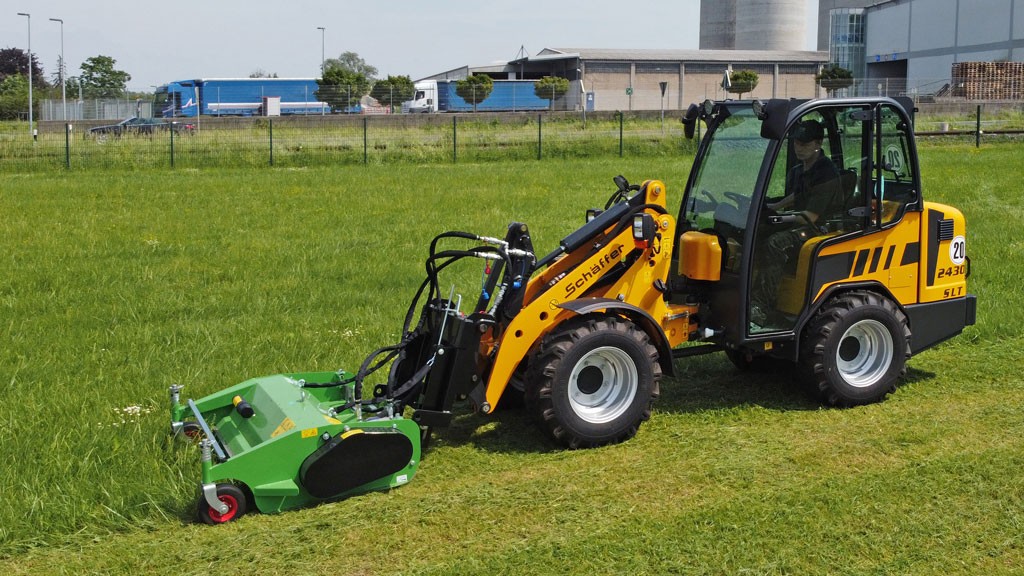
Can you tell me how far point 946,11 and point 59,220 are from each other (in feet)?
231

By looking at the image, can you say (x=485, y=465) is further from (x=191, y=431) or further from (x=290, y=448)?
(x=191, y=431)

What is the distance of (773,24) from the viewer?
8725 centimetres

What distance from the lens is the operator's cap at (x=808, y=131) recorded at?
6.35m

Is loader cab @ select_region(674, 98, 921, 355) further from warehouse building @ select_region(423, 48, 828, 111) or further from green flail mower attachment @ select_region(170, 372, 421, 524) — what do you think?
warehouse building @ select_region(423, 48, 828, 111)

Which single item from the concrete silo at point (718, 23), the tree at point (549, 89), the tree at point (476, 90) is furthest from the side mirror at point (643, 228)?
the concrete silo at point (718, 23)

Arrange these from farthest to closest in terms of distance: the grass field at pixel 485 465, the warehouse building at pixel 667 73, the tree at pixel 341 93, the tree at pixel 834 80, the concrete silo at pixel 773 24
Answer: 1. the concrete silo at pixel 773 24
2. the warehouse building at pixel 667 73
3. the tree at pixel 834 80
4. the tree at pixel 341 93
5. the grass field at pixel 485 465

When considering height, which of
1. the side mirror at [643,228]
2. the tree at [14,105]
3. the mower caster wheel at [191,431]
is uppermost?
the tree at [14,105]

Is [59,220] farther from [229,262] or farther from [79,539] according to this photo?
[79,539]

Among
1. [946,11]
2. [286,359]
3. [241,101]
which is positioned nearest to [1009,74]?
[946,11]

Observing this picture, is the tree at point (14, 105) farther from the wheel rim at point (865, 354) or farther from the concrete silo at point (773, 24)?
the concrete silo at point (773, 24)

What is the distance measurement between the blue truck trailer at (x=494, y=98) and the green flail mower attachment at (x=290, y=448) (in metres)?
51.8

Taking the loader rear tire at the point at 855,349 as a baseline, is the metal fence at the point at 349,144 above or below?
above

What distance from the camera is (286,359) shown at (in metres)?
7.80

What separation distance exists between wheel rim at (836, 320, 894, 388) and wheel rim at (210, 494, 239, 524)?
3908 millimetres
